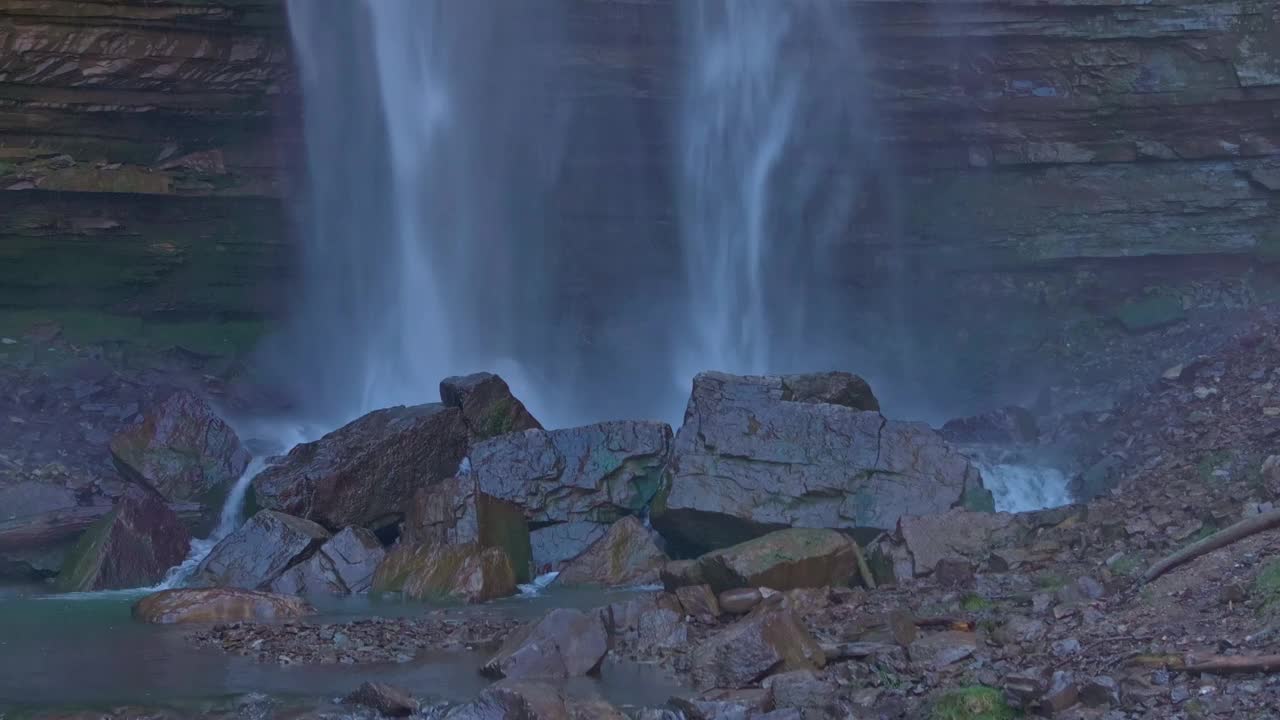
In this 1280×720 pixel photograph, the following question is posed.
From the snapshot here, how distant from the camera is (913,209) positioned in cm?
2072

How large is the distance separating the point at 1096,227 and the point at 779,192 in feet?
17.3

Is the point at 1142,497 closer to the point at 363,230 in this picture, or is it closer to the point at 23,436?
the point at 363,230

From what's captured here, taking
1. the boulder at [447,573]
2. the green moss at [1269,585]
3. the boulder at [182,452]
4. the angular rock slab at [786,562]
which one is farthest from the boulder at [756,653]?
the boulder at [182,452]

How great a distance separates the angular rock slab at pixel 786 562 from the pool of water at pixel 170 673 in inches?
61.4

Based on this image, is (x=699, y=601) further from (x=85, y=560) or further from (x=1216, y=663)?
(x=85, y=560)

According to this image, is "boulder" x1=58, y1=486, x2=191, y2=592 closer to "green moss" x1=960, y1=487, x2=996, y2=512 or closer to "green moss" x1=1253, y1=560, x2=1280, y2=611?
"green moss" x1=960, y1=487, x2=996, y2=512

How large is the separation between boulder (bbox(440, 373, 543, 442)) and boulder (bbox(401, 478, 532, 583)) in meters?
1.88

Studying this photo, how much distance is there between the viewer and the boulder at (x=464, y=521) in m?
11.9

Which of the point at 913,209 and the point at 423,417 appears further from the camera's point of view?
the point at 913,209

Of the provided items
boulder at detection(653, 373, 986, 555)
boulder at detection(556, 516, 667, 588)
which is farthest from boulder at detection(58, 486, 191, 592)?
boulder at detection(653, 373, 986, 555)

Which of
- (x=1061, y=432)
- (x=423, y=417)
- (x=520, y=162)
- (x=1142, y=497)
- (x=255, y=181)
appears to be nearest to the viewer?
(x=1142, y=497)

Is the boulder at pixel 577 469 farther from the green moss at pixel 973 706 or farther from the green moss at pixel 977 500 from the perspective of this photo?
the green moss at pixel 973 706

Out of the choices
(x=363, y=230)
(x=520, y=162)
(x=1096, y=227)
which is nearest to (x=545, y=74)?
(x=520, y=162)

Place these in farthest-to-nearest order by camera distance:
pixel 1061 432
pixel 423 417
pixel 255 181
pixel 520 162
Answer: pixel 520 162 → pixel 255 181 → pixel 1061 432 → pixel 423 417
